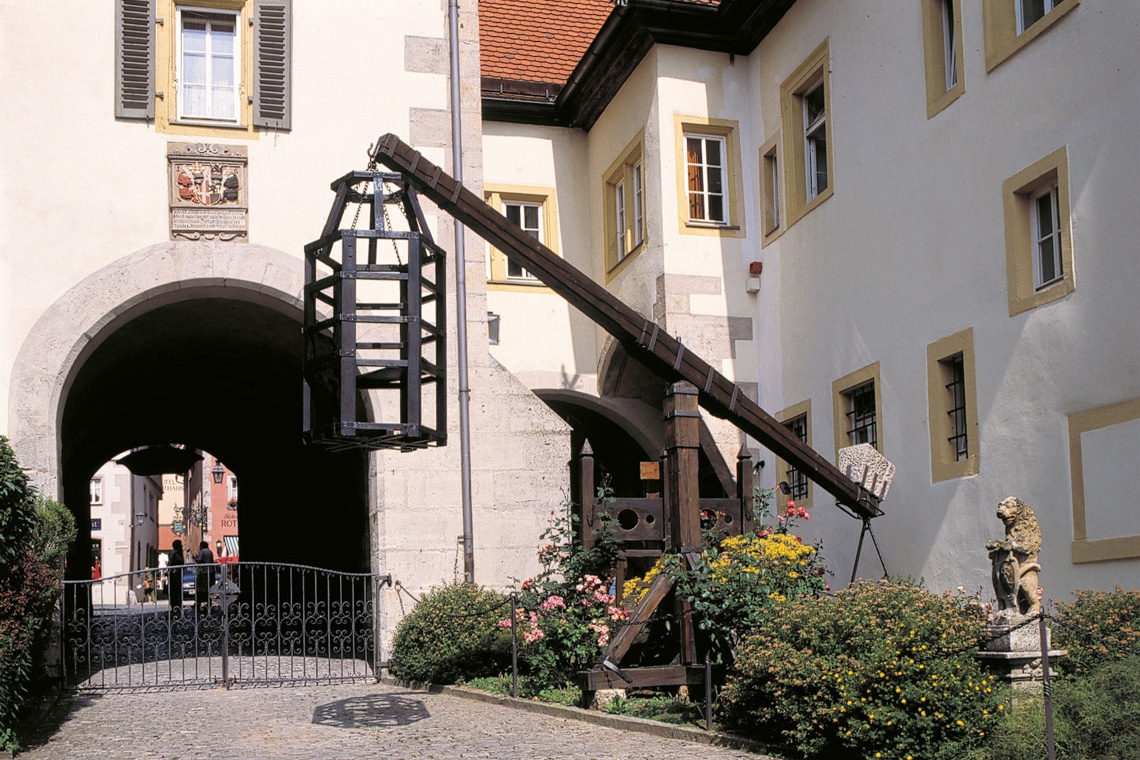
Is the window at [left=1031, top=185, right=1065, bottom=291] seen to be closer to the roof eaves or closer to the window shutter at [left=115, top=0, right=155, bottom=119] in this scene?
the roof eaves

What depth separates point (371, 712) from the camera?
12.0 meters

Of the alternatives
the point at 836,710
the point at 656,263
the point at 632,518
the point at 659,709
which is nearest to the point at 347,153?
the point at 656,263

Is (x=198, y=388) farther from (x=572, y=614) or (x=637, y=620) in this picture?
(x=637, y=620)

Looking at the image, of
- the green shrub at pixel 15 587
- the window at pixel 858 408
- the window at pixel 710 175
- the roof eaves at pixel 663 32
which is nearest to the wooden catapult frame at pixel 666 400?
the green shrub at pixel 15 587

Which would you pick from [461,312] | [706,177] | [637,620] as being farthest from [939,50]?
[637,620]

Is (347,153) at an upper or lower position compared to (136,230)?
upper

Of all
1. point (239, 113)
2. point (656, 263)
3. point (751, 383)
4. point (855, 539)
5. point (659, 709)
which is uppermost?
point (239, 113)

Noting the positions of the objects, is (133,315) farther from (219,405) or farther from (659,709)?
(219,405)

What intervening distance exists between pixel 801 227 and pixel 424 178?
7.59 meters

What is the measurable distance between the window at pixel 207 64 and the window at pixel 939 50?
24.6 ft

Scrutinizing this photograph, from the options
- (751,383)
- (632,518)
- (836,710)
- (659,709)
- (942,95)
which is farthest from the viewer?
(751,383)

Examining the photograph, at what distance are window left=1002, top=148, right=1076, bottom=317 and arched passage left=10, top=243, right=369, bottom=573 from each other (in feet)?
24.9

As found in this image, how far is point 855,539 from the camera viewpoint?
14977mm

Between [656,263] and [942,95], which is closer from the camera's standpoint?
[942,95]
